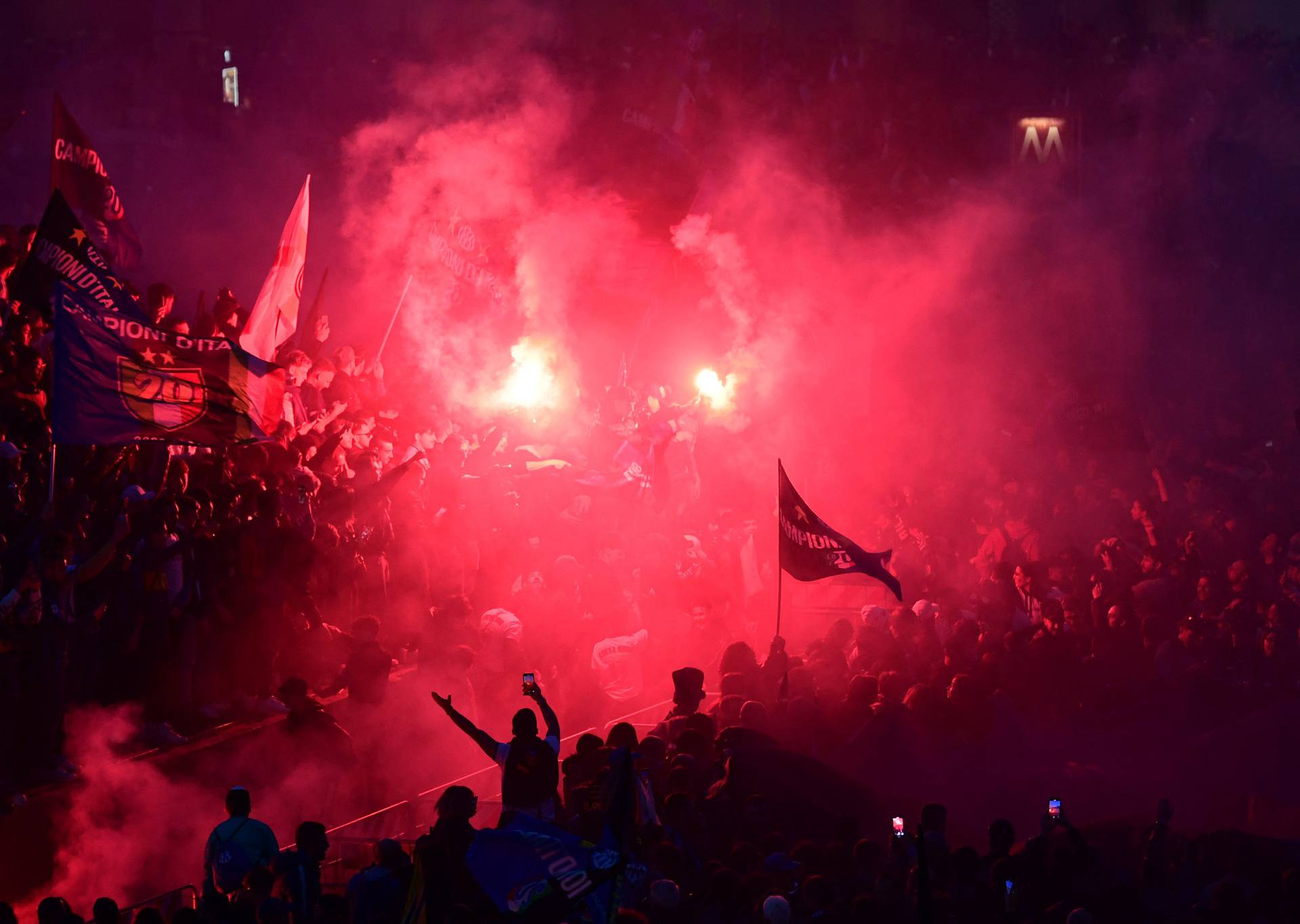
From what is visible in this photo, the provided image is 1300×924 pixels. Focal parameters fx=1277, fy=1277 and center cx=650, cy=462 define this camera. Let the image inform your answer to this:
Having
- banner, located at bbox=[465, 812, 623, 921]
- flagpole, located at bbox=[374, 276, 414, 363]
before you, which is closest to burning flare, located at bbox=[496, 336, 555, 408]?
flagpole, located at bbox=[374, 276, 414, 363]

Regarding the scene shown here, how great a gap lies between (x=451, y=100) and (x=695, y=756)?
10.3 m

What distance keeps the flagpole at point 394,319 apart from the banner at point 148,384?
18.8 feet

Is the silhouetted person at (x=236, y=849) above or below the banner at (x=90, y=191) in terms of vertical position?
below

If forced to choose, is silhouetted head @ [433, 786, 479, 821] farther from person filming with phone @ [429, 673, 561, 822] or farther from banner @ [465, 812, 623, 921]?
banner @ [465, 812, 623, 921]

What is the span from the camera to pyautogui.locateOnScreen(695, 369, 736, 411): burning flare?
1906cm

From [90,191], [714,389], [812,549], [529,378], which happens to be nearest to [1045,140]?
[714,389]

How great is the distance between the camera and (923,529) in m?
15.5

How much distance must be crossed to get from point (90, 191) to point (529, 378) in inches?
305

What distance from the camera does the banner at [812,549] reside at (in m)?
9.06

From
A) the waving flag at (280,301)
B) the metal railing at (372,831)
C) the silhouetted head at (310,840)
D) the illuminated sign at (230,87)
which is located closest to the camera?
the silhouetted head at (310,840)

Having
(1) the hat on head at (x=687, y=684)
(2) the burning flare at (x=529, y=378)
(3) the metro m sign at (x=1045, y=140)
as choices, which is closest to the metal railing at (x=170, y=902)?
(1) the hat on head at (x=687, y=684)

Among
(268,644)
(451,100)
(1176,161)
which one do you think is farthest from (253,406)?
(1176,161)

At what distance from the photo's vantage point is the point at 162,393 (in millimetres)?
7027

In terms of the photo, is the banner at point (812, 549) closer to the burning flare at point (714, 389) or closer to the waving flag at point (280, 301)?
the waving flag at point (280, 301)
